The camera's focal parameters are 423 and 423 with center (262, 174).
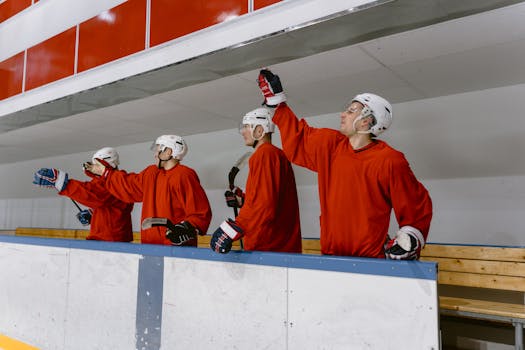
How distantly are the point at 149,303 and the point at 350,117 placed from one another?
173 cm

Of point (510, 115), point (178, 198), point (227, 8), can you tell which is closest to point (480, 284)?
point (510, 115)

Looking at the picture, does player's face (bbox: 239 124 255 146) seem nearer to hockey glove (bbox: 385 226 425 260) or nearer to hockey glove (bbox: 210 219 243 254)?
hockey glove (bbox: 210 219 243 254)

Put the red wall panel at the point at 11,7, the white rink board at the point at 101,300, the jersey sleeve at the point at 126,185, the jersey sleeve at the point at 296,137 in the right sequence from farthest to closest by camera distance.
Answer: the red wall panel at the point at 11,7, the jersey sleeve at the point at 126,185, the white rink board at the point at 101,300, the jersey sleeve at the point at 296,137

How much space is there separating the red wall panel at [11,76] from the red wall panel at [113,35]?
4.68 feet

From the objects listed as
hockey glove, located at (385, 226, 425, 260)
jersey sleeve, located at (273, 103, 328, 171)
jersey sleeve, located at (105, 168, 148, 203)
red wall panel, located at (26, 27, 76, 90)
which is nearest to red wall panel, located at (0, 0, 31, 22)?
red wall panel, located at (26, 27, 76, 90)

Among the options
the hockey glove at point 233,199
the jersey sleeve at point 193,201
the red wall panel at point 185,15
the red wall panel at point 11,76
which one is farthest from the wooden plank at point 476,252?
the red wall panel at point 11,76

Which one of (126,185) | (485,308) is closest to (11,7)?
(126,185)

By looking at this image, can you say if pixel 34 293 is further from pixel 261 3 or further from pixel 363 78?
pixel 363 78

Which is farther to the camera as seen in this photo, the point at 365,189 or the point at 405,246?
the point at 365,189

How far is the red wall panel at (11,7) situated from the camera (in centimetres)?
641

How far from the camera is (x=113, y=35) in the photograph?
466 centimetres

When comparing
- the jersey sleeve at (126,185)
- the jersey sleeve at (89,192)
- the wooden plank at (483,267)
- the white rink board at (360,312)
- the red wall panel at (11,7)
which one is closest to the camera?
the white rink board at (360,312)

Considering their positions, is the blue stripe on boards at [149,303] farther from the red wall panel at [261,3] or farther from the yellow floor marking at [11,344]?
the red wall panel at [261,3]

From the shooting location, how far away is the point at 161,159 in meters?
3.62
